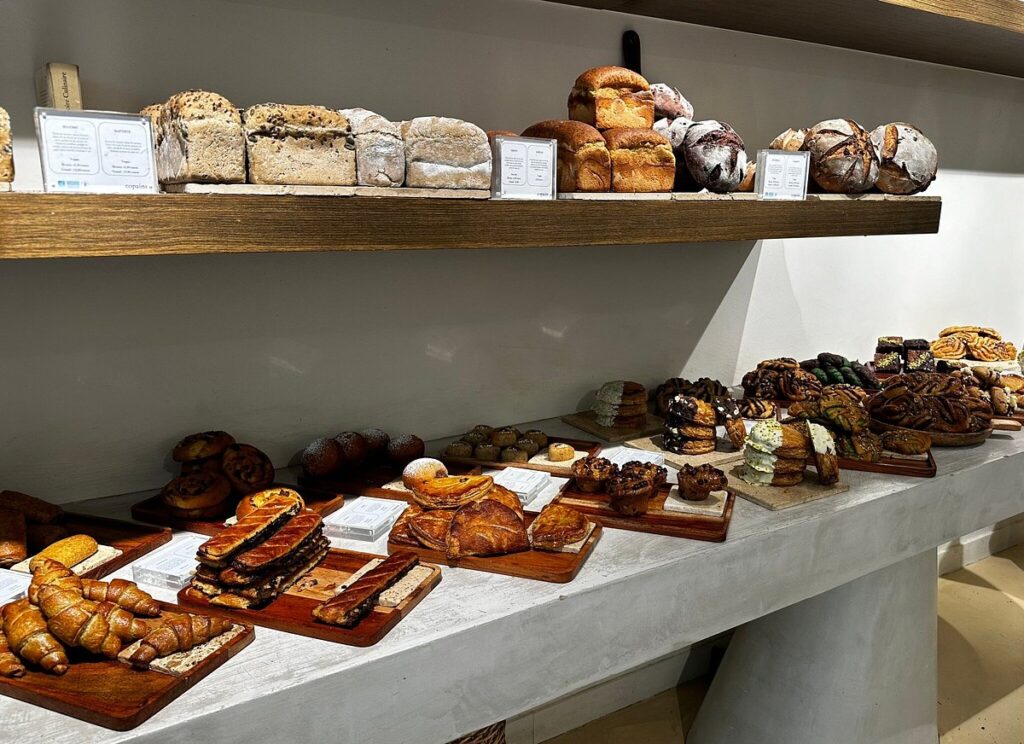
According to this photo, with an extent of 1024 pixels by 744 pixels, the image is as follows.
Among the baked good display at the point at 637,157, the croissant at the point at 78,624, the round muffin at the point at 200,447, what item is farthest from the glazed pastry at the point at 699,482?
the croissant at the point at 78,624

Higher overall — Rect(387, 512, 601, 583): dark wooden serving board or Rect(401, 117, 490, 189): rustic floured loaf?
Rect(401, 117, 490, 189): rustic floured loaf

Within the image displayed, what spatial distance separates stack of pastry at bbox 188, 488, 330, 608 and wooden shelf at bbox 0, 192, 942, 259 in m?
0.47

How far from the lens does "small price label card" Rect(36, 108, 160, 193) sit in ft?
3.43

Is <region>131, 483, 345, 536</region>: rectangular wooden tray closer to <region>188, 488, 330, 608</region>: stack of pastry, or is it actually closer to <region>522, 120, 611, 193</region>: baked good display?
<region>188, 488, 330, 608</region>: stack of pastry

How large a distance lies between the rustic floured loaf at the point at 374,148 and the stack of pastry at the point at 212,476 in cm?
66

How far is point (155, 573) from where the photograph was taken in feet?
4.45

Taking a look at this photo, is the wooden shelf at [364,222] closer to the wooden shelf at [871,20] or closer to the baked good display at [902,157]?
the baked good display at [902,157]

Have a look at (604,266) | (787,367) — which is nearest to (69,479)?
(604,266)

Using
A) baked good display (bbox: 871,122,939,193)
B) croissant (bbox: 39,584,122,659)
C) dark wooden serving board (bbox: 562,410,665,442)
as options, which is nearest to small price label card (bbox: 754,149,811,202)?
baked good display (bbox: 871,122,939,193)

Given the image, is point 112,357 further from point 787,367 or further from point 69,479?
point 787,367

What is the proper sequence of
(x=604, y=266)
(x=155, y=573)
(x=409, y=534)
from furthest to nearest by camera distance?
(x=604, y=266), (x=409, y=534), (x=155, y=573)

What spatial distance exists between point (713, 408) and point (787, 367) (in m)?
0.51

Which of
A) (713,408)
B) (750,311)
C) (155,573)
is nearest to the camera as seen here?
(155,573)

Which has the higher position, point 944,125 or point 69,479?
point 944,125
